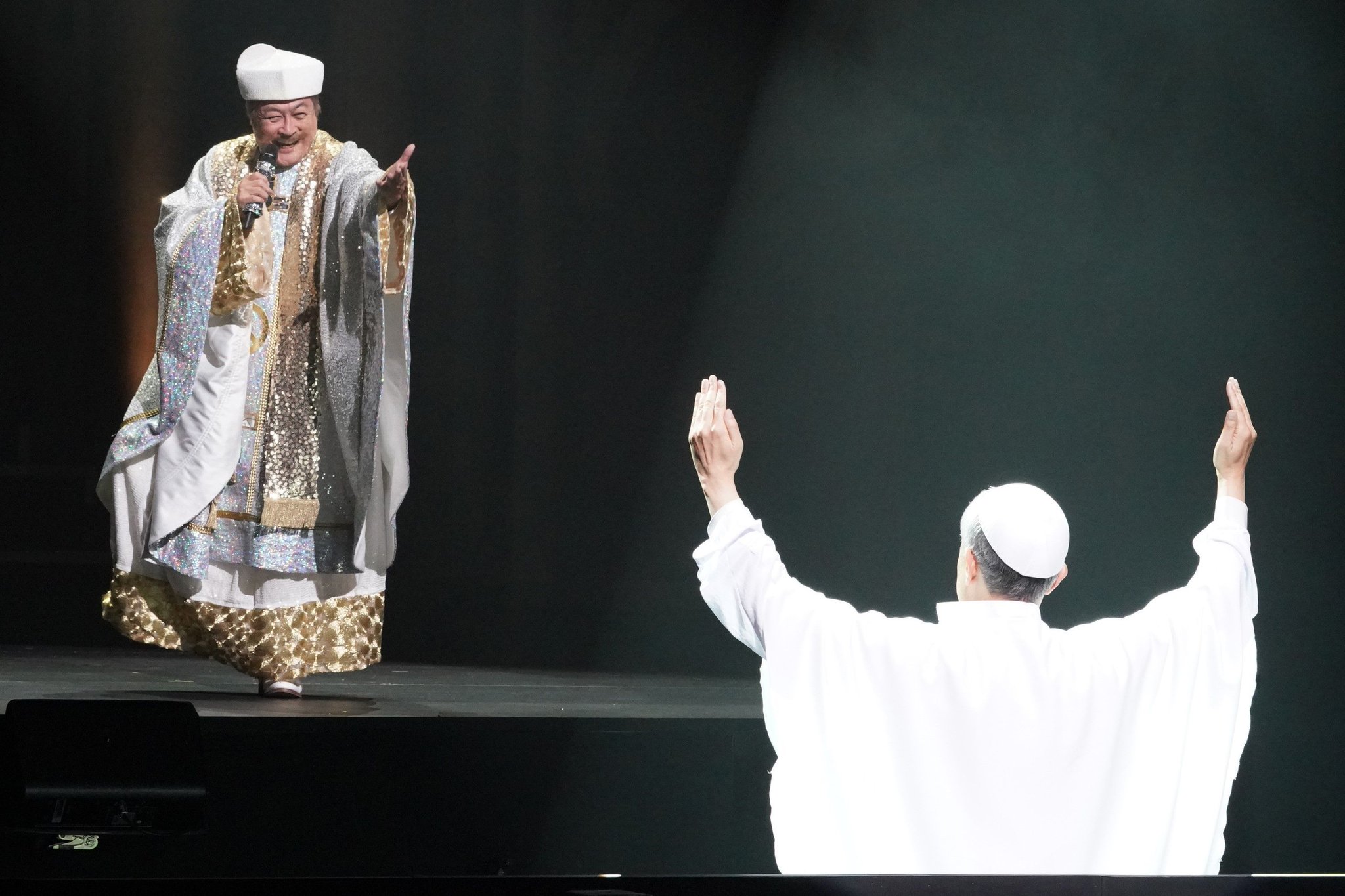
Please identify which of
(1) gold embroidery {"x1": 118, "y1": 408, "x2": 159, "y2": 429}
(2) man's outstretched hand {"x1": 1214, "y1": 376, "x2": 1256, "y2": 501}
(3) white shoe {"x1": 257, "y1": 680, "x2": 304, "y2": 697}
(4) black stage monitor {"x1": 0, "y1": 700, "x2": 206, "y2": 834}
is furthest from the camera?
(1) gold embroidery {"x1": 118, "y1": 408, "x2": 159, "y2": 429}

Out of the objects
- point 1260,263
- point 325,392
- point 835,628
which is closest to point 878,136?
point 1260,263

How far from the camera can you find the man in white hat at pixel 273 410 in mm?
3855

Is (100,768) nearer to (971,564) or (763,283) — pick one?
(971,564)

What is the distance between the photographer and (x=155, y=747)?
223cm

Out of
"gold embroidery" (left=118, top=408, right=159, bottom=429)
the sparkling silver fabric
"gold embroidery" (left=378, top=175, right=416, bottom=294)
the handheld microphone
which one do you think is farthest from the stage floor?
the handheld microphone

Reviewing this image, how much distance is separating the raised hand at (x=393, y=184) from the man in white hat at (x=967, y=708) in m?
1.90

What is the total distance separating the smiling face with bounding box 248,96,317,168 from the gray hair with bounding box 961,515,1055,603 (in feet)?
8.00

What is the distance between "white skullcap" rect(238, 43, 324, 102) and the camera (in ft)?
→ 13.0

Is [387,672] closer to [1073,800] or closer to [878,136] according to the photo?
[878,136]

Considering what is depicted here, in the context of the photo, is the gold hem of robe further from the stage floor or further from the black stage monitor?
the black stage monitor

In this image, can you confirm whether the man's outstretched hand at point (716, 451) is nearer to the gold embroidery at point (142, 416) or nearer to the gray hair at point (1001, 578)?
the gray hair at point (1001, 578)

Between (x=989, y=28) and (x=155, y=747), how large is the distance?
3575 mm

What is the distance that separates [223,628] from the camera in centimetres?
387

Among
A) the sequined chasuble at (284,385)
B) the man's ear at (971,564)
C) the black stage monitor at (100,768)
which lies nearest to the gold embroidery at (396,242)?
the sequined chasuble at (284,385)
